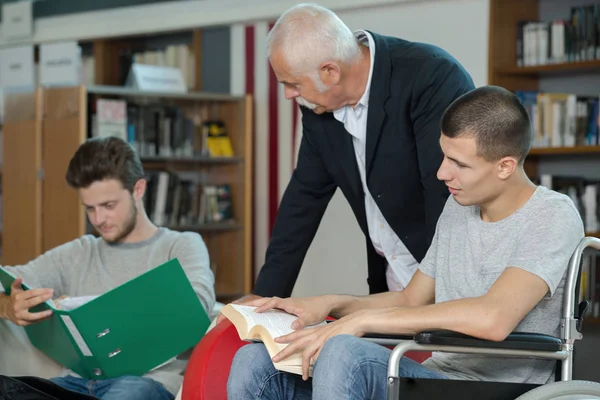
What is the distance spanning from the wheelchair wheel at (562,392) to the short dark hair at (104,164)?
1.47m

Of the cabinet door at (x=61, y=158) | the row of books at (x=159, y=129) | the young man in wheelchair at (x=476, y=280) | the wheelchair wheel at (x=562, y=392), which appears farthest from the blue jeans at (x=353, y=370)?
the row of books at (x=159, y=129)

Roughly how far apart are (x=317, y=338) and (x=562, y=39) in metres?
3.21

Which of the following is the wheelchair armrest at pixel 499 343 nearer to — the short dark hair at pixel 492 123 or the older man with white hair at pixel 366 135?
the short dark hair at pixel 492 123

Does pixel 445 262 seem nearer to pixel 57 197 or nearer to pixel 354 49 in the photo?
pixel 354 49

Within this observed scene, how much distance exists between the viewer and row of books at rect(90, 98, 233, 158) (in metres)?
5.12

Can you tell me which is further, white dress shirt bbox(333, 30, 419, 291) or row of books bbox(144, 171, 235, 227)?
row of books bbox(144, 171, 235, 227)

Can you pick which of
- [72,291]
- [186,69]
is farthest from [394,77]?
[186,69]

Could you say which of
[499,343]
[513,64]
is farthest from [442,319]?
[513,64]

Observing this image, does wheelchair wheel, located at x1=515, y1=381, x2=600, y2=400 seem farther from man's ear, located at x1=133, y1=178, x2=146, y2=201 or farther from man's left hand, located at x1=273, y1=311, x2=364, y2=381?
man's ear, located at x1=133, y1=178, x2=146, y2=201

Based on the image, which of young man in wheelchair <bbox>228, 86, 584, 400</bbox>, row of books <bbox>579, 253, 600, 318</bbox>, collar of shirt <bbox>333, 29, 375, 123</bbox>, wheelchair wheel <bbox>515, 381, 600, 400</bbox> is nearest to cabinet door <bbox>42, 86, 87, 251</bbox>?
row of books <bbox>579, 253, 600, 318</bbox>

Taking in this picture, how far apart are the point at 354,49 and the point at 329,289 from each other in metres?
3.05

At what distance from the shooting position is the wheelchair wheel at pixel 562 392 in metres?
1.56

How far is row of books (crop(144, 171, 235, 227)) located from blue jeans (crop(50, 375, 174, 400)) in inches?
121

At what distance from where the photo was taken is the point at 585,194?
438 centimetres
